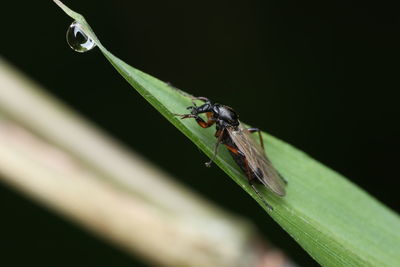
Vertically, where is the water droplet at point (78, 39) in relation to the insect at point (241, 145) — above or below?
below

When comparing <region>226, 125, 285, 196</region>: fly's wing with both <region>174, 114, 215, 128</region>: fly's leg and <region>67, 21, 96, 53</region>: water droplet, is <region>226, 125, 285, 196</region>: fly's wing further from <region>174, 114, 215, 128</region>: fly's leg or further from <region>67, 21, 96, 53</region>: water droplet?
<region>67, 21, 96, 53</region>: water droplet

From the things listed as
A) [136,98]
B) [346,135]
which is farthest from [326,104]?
[136,98]

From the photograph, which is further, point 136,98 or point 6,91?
point 136,98

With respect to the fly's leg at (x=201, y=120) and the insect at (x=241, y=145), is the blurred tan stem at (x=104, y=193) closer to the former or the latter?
the insect at (x=241, y=145)

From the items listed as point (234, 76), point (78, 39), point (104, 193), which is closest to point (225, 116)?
point (78, 39)

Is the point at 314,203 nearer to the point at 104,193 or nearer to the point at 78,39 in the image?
the point at 78,39

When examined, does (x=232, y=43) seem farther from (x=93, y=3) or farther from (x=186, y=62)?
(x=93, y=3)

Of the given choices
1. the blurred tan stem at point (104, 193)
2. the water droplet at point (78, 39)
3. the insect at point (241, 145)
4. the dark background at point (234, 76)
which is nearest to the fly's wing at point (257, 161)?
the insect at point (241, 145)
